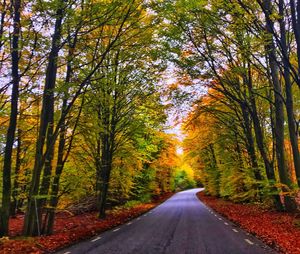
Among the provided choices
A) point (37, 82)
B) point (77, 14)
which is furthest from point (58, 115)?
point (77, 14)

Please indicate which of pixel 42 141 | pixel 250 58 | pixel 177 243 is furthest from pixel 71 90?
pixel 250 58

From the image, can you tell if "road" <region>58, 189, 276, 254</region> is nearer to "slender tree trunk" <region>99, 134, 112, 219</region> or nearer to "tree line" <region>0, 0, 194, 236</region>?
"tree line" <region>0, 0, 194, 236</region>

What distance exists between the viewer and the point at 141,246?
1009cm

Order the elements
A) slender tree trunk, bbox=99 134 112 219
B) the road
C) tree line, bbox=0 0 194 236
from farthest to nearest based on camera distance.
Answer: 1. slender tree trunk, bbox=99 134 112 219
2. tree line, bbox=0 0 194 236
3. the road

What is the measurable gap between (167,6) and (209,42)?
620 cm

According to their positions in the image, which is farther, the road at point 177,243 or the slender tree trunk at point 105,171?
the slender tree trunk at point 105,171

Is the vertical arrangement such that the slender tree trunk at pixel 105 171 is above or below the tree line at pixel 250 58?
below

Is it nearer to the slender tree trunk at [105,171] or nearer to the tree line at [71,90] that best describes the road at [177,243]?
the tree line at [71,90]

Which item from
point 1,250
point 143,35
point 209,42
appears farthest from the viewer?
point 209,42

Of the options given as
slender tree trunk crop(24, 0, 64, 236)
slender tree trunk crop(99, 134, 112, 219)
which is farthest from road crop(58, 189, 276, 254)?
slender tree trunk crop(99, 134, 112, 219)

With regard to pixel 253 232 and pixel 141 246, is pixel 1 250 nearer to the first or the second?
pixel 141 246

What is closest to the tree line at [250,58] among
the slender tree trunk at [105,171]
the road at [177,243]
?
the road at [177,243]

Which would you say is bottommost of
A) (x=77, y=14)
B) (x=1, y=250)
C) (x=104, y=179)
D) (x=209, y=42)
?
(x=1, y=250)

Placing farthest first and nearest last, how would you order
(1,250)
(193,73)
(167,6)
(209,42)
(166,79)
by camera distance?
(166,79), (193,73), (209,42), (167,6), (1,250)
